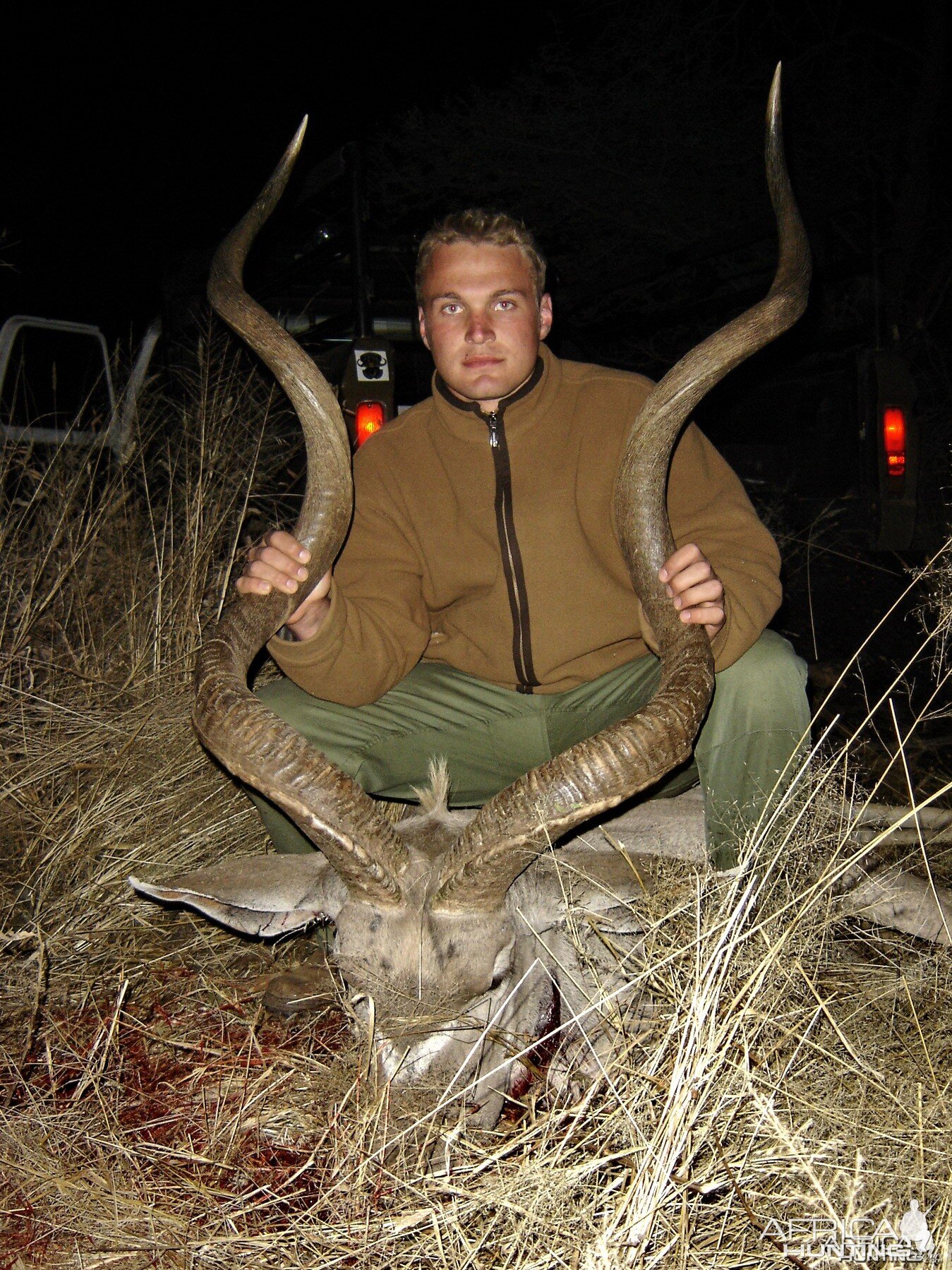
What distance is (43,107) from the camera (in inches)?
1011

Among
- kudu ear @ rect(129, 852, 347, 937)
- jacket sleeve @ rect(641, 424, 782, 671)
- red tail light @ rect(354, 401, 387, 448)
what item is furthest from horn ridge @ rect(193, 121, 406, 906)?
red tail light @ rect(354, 401, 387, 448)

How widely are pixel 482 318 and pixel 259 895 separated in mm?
1848

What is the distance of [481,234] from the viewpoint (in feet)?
10.9

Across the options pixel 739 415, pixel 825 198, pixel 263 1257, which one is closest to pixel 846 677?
pixel 739 415

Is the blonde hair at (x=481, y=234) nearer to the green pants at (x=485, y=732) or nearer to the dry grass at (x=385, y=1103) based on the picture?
the green pants at (x=485, y=732)

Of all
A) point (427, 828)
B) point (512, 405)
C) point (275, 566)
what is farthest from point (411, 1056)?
point (512, 405)

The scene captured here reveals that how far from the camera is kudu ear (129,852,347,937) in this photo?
2.72m

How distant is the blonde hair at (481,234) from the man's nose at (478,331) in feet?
0.81

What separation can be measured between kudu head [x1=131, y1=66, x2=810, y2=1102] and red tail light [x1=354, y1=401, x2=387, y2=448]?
6.47 ft

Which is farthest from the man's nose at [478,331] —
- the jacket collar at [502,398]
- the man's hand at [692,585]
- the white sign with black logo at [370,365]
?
the white sign with black logo at [370,365]

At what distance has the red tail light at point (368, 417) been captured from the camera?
4941 millimetres

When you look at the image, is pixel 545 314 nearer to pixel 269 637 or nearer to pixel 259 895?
pixel 269 637

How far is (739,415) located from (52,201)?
88.5 feet

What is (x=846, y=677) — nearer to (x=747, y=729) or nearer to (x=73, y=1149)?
(x=747, y=729)
